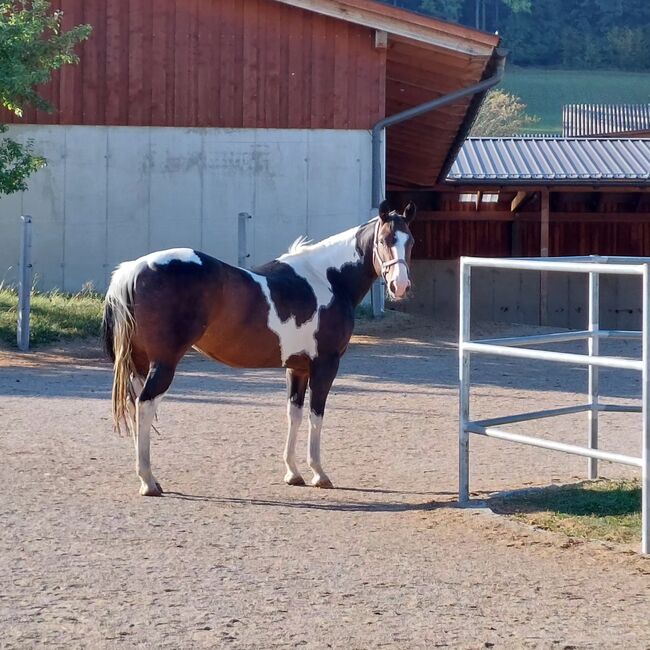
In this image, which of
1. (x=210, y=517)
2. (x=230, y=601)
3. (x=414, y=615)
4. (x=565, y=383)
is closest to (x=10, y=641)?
(x=230, y=601)

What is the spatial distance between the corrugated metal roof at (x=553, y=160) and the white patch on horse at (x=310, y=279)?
1399 cm

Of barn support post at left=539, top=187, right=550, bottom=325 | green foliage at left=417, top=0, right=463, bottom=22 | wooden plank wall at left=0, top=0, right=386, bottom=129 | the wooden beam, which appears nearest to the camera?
wooden plank wall at left=0, top=0, right=386, bottom=129

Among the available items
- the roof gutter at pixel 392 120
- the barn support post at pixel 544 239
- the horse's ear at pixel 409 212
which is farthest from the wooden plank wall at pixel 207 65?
the horse's ear at pixel 409 212

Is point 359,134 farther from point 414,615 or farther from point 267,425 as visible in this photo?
point 414,615

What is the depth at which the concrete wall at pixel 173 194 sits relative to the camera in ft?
55.5

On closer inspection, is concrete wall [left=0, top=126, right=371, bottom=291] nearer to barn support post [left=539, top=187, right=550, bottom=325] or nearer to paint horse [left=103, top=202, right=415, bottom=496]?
barn support post [left=539, top=187, right=550, bottom=325]

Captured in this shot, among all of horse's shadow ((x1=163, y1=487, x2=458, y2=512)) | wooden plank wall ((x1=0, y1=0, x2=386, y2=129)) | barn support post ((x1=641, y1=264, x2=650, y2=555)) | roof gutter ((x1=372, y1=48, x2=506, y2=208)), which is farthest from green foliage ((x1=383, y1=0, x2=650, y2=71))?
barn support post ((x1=641, y1=264, x2=650, y2=555))

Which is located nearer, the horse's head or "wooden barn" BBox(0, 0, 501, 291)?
the horse's head

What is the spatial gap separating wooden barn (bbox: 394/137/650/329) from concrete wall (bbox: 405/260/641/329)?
2 cm

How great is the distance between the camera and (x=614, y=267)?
18.3 ft

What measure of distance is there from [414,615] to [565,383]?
8.10 meters

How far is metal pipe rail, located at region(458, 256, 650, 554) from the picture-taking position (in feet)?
18.3

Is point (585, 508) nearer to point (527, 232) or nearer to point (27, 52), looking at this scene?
point (27, 52)

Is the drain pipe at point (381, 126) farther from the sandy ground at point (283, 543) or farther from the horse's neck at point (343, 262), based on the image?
the horse's neck at point (343, 262)
